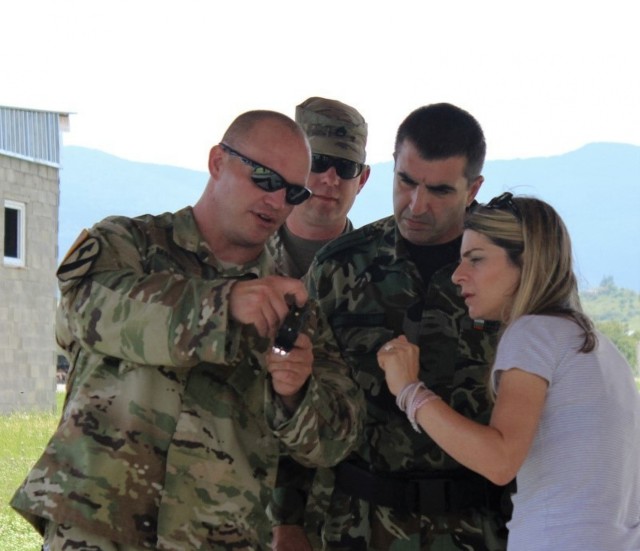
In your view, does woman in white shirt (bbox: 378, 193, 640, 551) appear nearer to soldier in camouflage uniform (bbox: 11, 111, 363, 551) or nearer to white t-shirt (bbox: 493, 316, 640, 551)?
white t-shirt (bbox: 493, 316, 640, 551)

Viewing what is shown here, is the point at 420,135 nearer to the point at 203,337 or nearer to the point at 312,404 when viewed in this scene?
the point at 312,404

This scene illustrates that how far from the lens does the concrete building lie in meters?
12.5

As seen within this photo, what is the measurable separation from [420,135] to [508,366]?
932 millimetres

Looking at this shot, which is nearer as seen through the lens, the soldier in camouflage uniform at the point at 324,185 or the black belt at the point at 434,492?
the black belt at the point at 434,492

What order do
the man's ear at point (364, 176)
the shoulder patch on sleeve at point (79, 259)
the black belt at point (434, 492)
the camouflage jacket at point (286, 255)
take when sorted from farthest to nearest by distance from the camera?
the man's ear at point (364, 176) → the camouflage jacket at point (286, 255) → the black belt at point (434, 492) → the shoulder patch on sleeve at point (79, 259)

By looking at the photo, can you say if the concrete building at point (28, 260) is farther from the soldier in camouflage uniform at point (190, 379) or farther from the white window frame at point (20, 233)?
the soldier in camouflage uniform at point (190, 379)

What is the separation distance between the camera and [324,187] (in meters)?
3.29

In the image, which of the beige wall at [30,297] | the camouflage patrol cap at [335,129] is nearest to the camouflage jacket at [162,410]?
the camouflage patrol cap at [335,129]

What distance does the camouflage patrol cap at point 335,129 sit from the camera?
3350 millimetres

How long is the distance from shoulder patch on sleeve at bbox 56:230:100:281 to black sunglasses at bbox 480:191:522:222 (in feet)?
2.63

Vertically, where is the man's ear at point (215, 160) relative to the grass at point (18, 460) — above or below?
above

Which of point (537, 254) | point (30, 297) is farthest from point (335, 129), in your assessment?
point (30, 297)

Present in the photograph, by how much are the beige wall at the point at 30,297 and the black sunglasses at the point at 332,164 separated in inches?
387

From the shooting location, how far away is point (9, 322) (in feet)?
43.9
